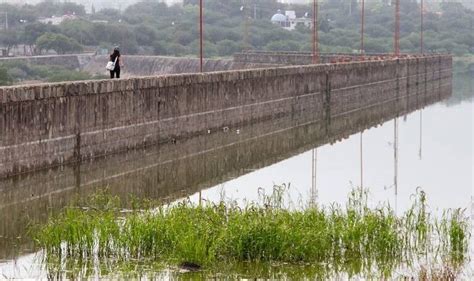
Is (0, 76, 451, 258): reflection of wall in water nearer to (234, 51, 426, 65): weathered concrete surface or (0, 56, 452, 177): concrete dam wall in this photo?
(0, 56, 452, 177): concrete dam wall

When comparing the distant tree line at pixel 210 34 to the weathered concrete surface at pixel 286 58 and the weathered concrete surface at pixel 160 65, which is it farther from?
the weathered concrete surface at pixel 286 58

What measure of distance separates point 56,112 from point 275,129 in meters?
17.3

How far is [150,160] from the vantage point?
116 feet

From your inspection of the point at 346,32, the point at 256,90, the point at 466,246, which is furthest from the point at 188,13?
the point at 466,246

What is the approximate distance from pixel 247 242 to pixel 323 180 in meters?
13.8

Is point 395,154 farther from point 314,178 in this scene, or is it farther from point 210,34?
point 210,34

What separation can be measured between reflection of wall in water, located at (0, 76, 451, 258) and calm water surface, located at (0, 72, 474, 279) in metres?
0.04

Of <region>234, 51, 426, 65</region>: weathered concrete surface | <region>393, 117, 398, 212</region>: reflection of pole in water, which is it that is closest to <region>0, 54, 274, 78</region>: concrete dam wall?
<region>234, 51, 426, 65</region>: weathered concrete surface

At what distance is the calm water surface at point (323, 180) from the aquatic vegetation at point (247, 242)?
887mm

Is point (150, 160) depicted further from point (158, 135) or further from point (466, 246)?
point (466, 246)

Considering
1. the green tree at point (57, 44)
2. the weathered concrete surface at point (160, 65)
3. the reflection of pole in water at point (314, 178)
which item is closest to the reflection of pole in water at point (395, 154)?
the reflection of pole in water at point (314, 178)

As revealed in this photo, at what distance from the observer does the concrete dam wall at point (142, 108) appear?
30781 mm

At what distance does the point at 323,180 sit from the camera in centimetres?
3275

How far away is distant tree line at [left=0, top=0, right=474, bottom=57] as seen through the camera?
453ft
